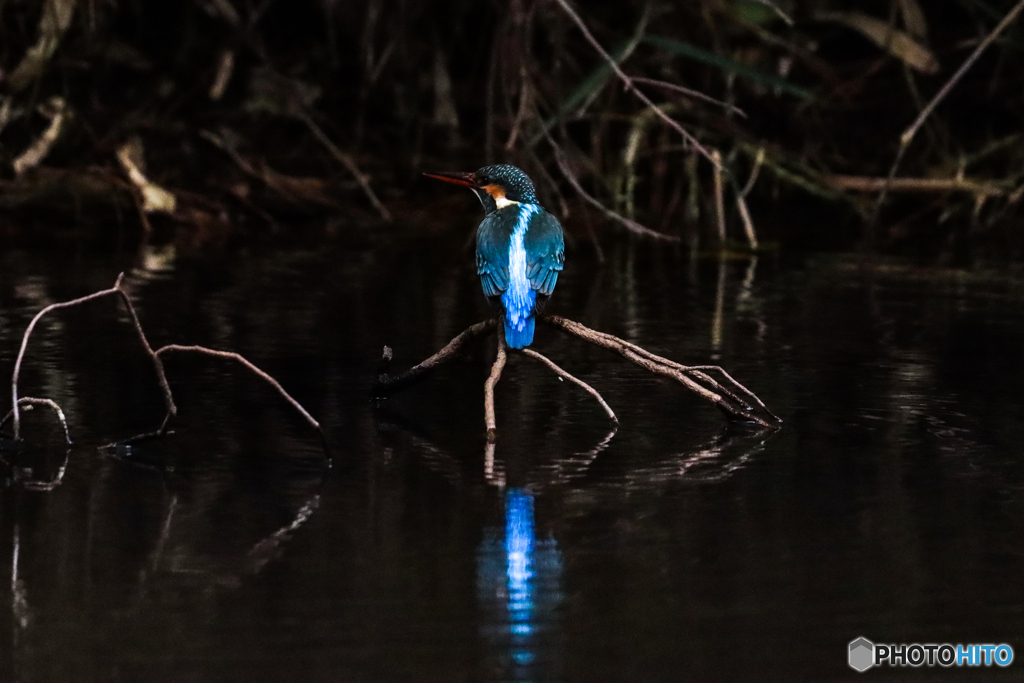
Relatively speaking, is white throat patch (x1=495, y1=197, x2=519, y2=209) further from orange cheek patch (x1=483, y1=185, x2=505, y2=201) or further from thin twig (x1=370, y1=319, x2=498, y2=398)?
thin twig (x1=370, y1=319, x2=498, y2=398)

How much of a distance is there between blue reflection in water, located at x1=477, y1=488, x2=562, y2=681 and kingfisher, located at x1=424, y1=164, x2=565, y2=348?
0.69 meters

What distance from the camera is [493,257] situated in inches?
165

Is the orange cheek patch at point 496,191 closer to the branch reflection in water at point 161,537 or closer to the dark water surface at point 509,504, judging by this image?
the dark water surface at point 509,504

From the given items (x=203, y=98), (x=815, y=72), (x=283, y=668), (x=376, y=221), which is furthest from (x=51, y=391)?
(x=815, y=72)

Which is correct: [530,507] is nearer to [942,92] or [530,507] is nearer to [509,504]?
[509,504]

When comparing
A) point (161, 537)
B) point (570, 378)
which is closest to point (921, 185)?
point (570, 378)

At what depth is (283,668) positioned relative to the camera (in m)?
2.48

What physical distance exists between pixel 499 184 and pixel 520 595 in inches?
77.6

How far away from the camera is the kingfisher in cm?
409

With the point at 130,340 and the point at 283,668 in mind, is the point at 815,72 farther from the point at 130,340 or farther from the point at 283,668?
the point at 283,668

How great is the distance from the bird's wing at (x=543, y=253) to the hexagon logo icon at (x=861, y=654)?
1675mm

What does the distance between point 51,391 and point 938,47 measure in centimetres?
707

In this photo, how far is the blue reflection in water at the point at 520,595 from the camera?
2.55m

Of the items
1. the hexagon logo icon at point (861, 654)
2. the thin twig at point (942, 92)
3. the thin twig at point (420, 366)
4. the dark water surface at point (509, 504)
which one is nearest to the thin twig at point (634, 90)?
the dark water surface at point (509, 504)
